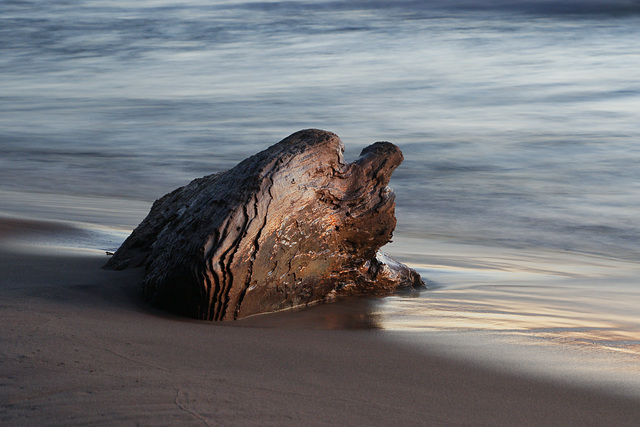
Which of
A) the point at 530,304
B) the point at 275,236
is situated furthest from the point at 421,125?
the point at 275,236

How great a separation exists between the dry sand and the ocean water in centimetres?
60

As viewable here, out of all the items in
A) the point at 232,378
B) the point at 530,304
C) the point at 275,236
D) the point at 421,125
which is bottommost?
the point at 530,304

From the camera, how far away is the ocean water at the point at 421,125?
4.23 metres

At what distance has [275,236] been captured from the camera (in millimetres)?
2906

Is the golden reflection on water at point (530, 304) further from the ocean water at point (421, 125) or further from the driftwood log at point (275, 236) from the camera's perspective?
the driftwood log at point (275, 236)

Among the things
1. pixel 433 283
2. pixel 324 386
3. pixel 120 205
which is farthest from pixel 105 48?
pixel 324 386

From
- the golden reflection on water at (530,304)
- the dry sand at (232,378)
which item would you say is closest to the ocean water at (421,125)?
the golden reflection on water at (530,304)

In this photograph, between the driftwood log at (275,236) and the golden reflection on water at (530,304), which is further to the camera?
the golden reflection on water at (530,304)

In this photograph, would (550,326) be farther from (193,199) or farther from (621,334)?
(193,199)

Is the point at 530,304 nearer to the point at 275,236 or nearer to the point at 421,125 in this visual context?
the point at 275,236

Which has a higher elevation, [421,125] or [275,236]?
[421,125]

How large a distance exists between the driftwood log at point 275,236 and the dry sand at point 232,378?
14 cm

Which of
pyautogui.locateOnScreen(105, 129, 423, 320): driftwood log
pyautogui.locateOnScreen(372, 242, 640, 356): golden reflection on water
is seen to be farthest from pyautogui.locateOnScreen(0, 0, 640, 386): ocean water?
pyautogui.locateOnScreen(105, 129, 423, 320): driftwood log

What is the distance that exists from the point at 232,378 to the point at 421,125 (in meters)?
10.00
